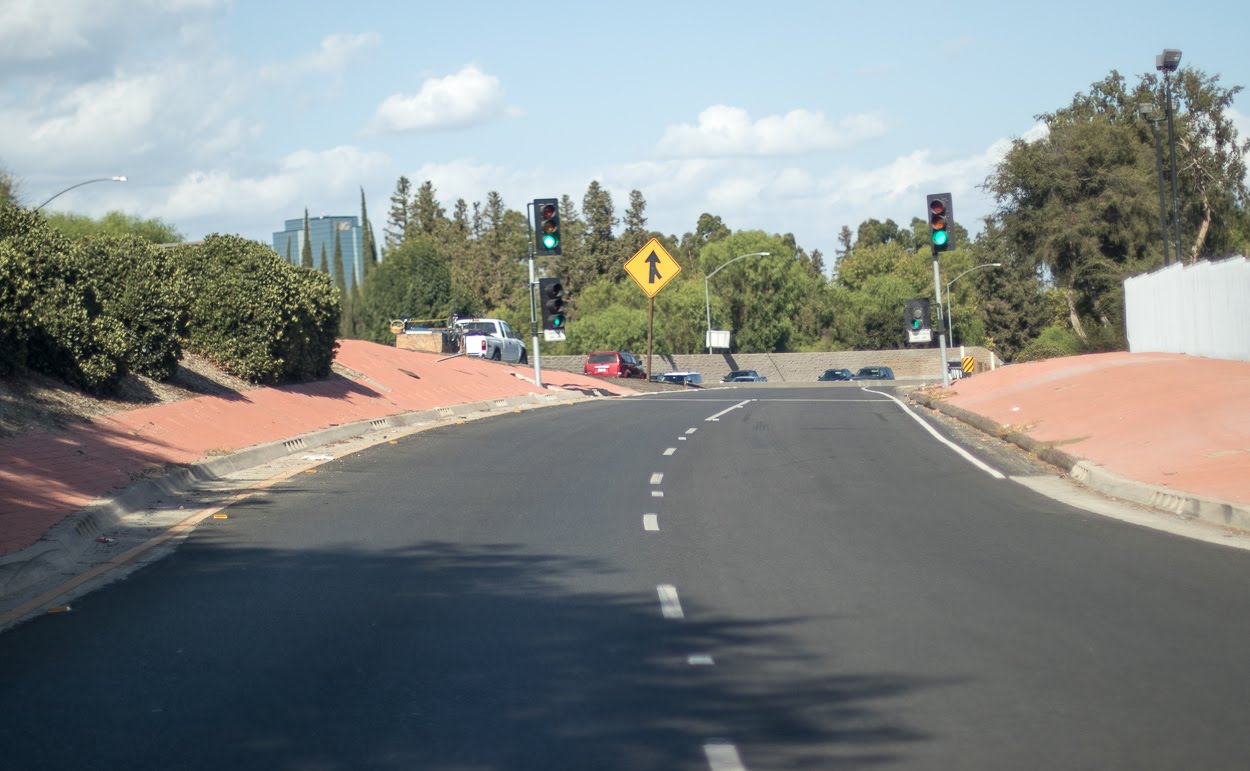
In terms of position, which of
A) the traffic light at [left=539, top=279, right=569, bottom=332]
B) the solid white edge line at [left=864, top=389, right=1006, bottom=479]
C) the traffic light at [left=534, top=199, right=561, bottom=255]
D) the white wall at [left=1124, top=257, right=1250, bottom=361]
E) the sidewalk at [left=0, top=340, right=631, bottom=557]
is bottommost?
the solid white edge line at [left=864, top=389, right=1006, bottom=479]

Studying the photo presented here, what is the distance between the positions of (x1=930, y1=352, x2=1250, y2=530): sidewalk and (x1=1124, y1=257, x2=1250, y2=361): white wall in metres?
0.68

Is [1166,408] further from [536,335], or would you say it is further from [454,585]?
[536,335]

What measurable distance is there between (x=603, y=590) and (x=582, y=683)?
2.63 metres

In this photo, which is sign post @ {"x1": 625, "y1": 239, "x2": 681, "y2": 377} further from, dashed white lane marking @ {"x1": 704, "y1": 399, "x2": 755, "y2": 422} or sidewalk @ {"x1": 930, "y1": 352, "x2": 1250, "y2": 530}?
sidewalk @ {"x1": 930, "y1": 352, "x2": 1250, "y2": 530}

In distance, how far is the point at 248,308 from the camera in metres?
24.9

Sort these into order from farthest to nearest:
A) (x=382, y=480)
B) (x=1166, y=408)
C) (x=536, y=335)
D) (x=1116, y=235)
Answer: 1. (x=1116, y=235)
2. (x=536, y=335)
3. (x=1166, y=408)
4. (x=382, y=480)

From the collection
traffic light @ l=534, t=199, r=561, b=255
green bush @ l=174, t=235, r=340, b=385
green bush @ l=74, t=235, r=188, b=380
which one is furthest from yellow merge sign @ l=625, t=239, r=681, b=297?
green bush @ l=74, t=235, r=188, b=380

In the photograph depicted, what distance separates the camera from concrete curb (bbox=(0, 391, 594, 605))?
10.0m

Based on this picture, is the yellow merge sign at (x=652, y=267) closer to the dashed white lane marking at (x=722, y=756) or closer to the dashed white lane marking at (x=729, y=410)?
the dashed white lane marking at (x=729, y=410)

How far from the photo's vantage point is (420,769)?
18.1ft

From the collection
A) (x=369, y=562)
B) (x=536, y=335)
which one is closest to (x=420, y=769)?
(x=369, y=562)

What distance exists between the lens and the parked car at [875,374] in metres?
83.8

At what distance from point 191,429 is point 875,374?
68.6 metres

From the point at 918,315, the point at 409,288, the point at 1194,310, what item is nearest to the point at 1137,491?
the point at 1194,310
